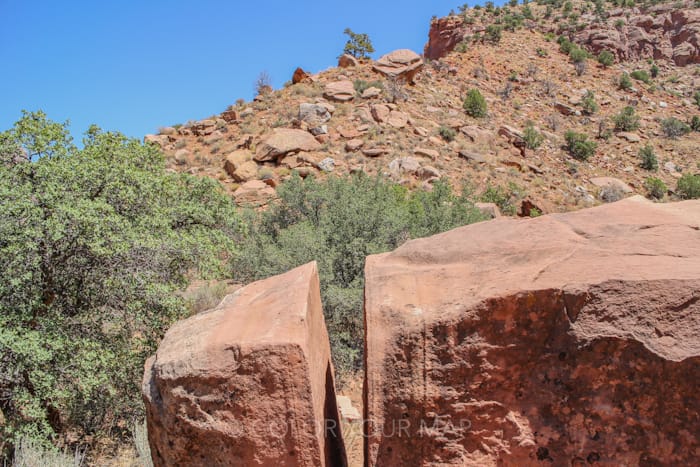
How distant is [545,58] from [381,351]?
106 feet

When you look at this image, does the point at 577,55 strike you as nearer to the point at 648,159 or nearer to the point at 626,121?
the point at 626,121

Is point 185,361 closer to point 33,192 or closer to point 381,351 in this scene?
point 381,351

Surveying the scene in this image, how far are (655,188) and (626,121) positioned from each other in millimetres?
5972

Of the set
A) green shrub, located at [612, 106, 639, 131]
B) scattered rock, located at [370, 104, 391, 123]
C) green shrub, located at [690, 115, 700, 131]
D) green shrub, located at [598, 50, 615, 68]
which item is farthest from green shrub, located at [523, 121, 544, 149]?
green shrub, located at [598, 50, 615, 68]

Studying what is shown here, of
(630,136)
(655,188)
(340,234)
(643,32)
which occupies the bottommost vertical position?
(340,234)

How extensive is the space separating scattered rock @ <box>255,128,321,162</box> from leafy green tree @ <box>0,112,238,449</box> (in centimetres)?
1067

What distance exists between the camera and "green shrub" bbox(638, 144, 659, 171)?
21.3 metres

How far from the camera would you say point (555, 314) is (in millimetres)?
2521

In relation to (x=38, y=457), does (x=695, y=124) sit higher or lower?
higher

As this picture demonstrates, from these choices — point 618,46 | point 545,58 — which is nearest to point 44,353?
point 545,58

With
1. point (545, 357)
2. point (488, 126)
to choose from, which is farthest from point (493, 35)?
point (545, 357)

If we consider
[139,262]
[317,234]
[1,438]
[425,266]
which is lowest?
[1,438]

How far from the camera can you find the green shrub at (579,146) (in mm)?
21641

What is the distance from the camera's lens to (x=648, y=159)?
21.5 metres
